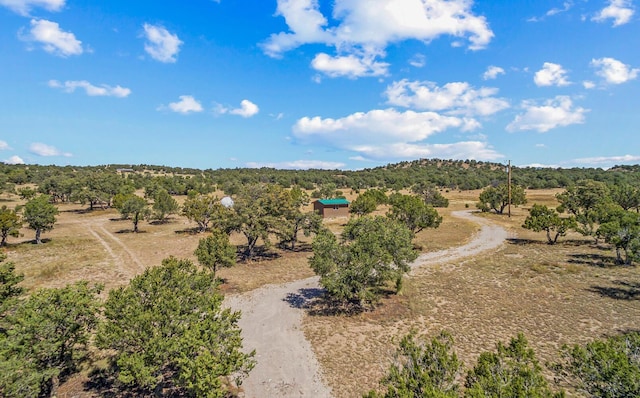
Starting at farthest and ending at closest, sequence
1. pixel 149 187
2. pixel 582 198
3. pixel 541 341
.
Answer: pixel 149 187
pixel 582 198
pixel 541 341

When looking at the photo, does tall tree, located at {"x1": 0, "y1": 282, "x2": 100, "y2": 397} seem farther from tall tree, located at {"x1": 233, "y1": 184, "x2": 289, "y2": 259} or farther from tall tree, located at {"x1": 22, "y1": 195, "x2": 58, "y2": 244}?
tall tree, located at {"x1": 22, "y1": 195, "x2": 58, "y2": 244}

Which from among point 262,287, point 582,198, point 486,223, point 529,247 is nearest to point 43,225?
point 262,287

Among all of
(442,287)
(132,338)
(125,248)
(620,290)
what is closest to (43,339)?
(132,338)

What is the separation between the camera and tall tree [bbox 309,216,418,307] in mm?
24062

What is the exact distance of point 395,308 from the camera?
25.9 metres

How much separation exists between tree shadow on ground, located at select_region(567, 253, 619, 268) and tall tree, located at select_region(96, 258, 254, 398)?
41.1 m

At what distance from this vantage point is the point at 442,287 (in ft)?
99.9

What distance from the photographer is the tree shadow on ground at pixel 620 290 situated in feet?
88.4

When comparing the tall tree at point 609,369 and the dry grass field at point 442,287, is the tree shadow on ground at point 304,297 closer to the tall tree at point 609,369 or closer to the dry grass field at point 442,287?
the dry grass field at point 442,287

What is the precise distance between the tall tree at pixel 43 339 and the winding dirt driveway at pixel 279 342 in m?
8.30

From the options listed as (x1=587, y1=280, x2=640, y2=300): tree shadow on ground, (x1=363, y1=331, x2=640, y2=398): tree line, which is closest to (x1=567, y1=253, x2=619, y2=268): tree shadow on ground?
(x1=587, y1=280, x2=640, y2=300): tree shadow on ground

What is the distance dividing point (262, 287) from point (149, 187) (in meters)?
76.5

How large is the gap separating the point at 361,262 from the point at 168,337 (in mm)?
14341

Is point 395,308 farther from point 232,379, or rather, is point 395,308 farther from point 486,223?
point 486,223
